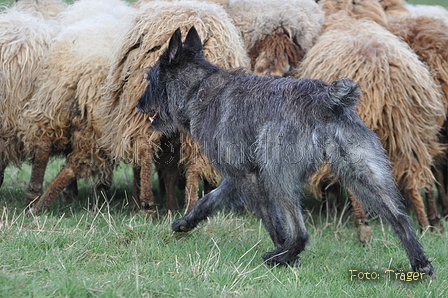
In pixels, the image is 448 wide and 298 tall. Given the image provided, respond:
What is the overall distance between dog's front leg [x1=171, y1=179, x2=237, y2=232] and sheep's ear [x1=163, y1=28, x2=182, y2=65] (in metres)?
1.04

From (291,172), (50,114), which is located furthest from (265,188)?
(50,114)

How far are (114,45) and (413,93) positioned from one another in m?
2.89

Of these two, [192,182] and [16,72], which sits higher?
[16,72]

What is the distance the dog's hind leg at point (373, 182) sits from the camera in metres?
4.05

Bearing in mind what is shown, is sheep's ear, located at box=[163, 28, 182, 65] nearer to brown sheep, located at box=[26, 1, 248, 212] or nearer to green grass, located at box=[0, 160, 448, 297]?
brown sheep, located at box=[26, 1, 248, 212]

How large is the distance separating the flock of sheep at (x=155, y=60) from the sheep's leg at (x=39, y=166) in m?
0.01

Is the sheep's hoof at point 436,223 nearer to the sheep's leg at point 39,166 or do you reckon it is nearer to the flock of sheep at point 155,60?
the flock of sheep at point 155,60

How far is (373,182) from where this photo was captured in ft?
13.4

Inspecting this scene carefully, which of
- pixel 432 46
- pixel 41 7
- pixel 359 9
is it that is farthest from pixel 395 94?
pixel 41 7

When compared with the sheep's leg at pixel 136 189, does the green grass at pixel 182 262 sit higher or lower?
higher

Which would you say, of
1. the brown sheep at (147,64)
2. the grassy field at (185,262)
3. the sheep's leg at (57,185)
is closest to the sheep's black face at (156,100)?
the brown sheep at (147,64)

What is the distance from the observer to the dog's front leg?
4.85 m

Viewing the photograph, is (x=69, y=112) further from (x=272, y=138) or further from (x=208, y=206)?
(x=272, y=138)

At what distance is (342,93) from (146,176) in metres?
2.24
